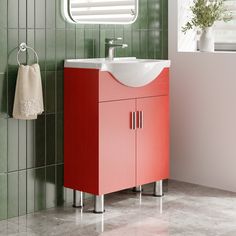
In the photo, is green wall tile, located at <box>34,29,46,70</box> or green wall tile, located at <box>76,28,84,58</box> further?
green wall tile, located at <box>76,28,84,58</box>

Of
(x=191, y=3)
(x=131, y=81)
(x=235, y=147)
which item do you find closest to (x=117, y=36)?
(x=131, y=81)

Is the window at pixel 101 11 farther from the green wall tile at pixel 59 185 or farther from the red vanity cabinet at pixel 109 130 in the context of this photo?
the green wall tile at pixel 59 185

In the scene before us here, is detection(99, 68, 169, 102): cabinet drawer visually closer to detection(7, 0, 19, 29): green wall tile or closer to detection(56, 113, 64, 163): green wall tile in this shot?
detection(56, 113, 64, 163): green wall tile

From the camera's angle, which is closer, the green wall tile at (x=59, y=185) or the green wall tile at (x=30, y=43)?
the green wall tile at (x=30, y=43)

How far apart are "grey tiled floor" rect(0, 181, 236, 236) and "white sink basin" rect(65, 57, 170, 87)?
0.79m

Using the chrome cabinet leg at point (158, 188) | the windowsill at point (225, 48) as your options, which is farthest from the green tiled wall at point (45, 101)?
the windowsill at point (225, 48)

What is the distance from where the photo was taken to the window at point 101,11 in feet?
12.3

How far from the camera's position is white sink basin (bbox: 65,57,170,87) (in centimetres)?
359

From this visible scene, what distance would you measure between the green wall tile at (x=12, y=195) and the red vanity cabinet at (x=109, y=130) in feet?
1.17

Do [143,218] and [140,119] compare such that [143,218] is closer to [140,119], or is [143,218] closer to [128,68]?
[140,119]

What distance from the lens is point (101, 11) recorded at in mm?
3926

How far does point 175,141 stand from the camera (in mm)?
4527

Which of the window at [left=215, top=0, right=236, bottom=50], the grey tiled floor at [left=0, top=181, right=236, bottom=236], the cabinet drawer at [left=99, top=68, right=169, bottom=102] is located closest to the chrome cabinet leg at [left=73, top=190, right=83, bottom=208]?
the grey tiled floor at [left=0, top=181, right=236, bottom=236]

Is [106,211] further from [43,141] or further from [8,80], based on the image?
[8,80]
